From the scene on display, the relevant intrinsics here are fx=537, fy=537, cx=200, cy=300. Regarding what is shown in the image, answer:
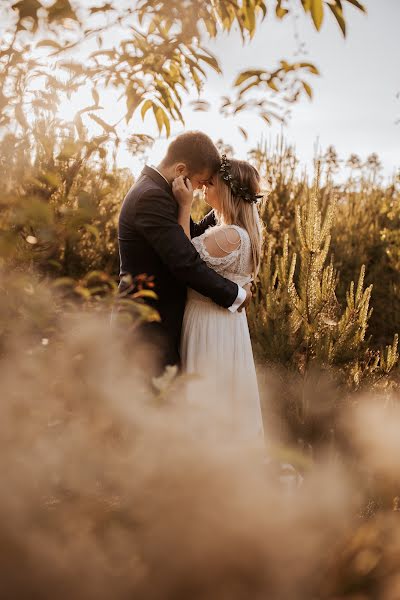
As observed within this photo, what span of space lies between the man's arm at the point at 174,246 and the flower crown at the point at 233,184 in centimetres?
42

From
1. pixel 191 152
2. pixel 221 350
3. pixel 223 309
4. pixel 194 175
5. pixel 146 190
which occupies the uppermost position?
pixel 191 152

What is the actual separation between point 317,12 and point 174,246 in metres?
1.49

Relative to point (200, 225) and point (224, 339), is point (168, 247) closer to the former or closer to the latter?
point (224, 339)

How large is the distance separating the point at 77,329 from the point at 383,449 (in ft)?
2.33

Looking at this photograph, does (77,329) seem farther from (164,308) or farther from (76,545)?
(164,308)

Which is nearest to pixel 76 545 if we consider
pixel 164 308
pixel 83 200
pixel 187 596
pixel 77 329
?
pixel 187 596

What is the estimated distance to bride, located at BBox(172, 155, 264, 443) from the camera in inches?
117

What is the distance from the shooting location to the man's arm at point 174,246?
2566mm

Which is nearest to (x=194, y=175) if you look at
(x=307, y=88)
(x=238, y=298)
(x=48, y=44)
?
(x=238, y=298)

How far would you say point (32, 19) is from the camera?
1131 millimetres

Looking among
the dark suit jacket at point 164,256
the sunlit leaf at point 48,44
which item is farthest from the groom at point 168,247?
the sunlit leaf at point 48,44

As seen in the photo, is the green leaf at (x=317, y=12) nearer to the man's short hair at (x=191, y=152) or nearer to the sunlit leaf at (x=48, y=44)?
the sunlit leaf at (x=48, y=44)

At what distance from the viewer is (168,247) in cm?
257

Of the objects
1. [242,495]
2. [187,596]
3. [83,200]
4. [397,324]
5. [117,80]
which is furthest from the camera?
[397,324]
